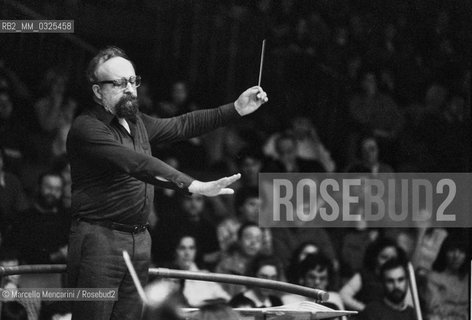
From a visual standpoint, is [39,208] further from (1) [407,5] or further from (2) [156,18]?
(1) [407,5]

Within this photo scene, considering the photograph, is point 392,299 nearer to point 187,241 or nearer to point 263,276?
point 263,276

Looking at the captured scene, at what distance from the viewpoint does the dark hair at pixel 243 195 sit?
21.0 ft

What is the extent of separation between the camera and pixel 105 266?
3.84m

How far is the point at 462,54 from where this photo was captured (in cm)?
723

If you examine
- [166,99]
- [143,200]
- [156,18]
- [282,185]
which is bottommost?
[143,200]

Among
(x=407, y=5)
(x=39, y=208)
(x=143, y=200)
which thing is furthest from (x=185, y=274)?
(x=407, y=5)

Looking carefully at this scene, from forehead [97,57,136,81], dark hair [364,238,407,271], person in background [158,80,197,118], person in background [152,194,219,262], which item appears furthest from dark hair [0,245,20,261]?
dark hair [364,238,407,271]

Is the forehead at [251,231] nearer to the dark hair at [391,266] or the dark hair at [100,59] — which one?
the dark hair at [391,266]

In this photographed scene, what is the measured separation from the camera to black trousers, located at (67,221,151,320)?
383cm

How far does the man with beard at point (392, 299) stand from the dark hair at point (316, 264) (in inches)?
11.9

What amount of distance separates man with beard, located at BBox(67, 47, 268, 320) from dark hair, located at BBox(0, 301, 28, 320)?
1.59 m

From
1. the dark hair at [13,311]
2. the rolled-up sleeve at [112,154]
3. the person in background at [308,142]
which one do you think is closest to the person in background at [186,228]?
the person in background at [308,142]

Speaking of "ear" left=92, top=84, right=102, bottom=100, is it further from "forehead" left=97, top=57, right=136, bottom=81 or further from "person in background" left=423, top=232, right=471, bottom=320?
"person in background" left=423, top=232, right=471, bottom=320

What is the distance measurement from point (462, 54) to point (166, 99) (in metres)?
2.22
